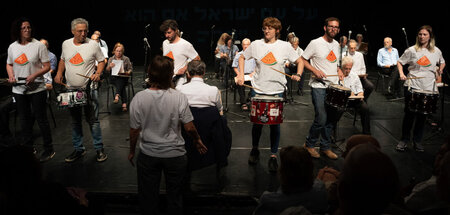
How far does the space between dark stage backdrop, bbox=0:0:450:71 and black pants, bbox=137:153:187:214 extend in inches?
366

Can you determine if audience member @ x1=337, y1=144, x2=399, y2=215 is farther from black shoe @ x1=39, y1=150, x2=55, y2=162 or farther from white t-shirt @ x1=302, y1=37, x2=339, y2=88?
black shoe @ x1=39, y1=150, x2=55, y2=162

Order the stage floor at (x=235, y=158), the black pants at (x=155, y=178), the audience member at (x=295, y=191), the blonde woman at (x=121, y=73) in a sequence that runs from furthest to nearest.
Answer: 1. the blonde woman at (x=121, y=73)
2. the stage floor at (x=235, y=158)
3. the black pants at (x=155, y=178)
4. the audience member at (x=295, y=191)

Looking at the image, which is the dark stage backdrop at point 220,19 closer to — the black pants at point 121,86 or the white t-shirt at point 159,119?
the black pants at point 121,86

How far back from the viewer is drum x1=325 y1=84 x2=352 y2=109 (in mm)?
3830

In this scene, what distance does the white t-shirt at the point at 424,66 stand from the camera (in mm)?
4422

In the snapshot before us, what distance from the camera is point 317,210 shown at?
1.96 m

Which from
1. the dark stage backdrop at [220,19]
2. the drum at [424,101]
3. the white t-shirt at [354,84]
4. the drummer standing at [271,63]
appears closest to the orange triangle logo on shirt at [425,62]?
the drum at [424,101]

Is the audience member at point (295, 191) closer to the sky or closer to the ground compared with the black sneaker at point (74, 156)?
closer to the sky

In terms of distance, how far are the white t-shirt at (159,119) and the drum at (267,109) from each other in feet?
4.29

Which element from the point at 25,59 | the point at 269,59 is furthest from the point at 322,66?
the point at 25,59

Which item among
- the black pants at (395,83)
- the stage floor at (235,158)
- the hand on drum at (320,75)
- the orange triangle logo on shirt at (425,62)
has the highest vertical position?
the orange triangle logo on shirt at (425,62)

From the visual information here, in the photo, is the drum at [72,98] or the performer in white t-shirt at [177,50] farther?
the performer in white t-shirt at [177,50]

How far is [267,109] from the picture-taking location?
371 cm

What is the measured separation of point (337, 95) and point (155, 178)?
233 cm
